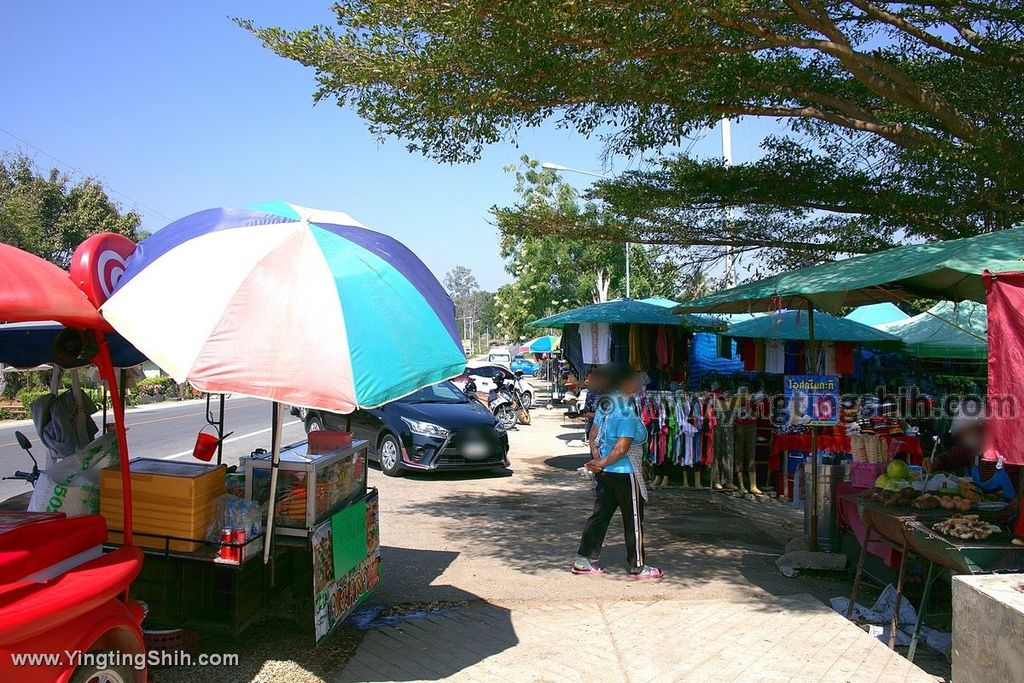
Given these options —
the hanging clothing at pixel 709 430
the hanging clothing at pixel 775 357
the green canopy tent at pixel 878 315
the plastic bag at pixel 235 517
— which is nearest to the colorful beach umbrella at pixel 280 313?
the plastic bag at pixel 235 517

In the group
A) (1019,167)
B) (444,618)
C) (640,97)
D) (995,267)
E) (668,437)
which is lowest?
(444,618)

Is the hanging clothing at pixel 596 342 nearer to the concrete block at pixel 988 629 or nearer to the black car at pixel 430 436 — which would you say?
the black car at pixel 430 436

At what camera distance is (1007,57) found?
7.51 m

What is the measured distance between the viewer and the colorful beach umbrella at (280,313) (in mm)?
3396

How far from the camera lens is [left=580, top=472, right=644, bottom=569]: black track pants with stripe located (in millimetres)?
6527

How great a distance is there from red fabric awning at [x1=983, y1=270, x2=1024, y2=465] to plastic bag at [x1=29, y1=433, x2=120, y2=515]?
5.35 metres

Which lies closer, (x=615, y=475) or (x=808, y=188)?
(x=615, y=475)

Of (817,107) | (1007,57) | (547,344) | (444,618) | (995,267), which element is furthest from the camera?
(547,344)

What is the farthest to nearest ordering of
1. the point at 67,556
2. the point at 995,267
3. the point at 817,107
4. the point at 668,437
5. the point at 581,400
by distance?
the point at 581,400
the point at 668,437
the point at 817,107
the point at 995,267
the point at 67,556

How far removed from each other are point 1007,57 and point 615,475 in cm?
587

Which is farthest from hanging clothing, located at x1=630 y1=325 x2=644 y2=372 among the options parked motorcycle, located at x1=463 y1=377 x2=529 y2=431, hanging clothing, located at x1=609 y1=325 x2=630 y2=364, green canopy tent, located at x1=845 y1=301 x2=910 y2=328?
green canopy tent, located at x1=845 y1=301 x2=910 y2=328

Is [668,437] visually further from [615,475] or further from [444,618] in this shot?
[444,618]

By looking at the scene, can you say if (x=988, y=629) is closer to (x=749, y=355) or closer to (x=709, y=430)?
(x=709, y=430)

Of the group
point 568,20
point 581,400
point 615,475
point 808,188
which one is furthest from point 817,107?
point 581,400
